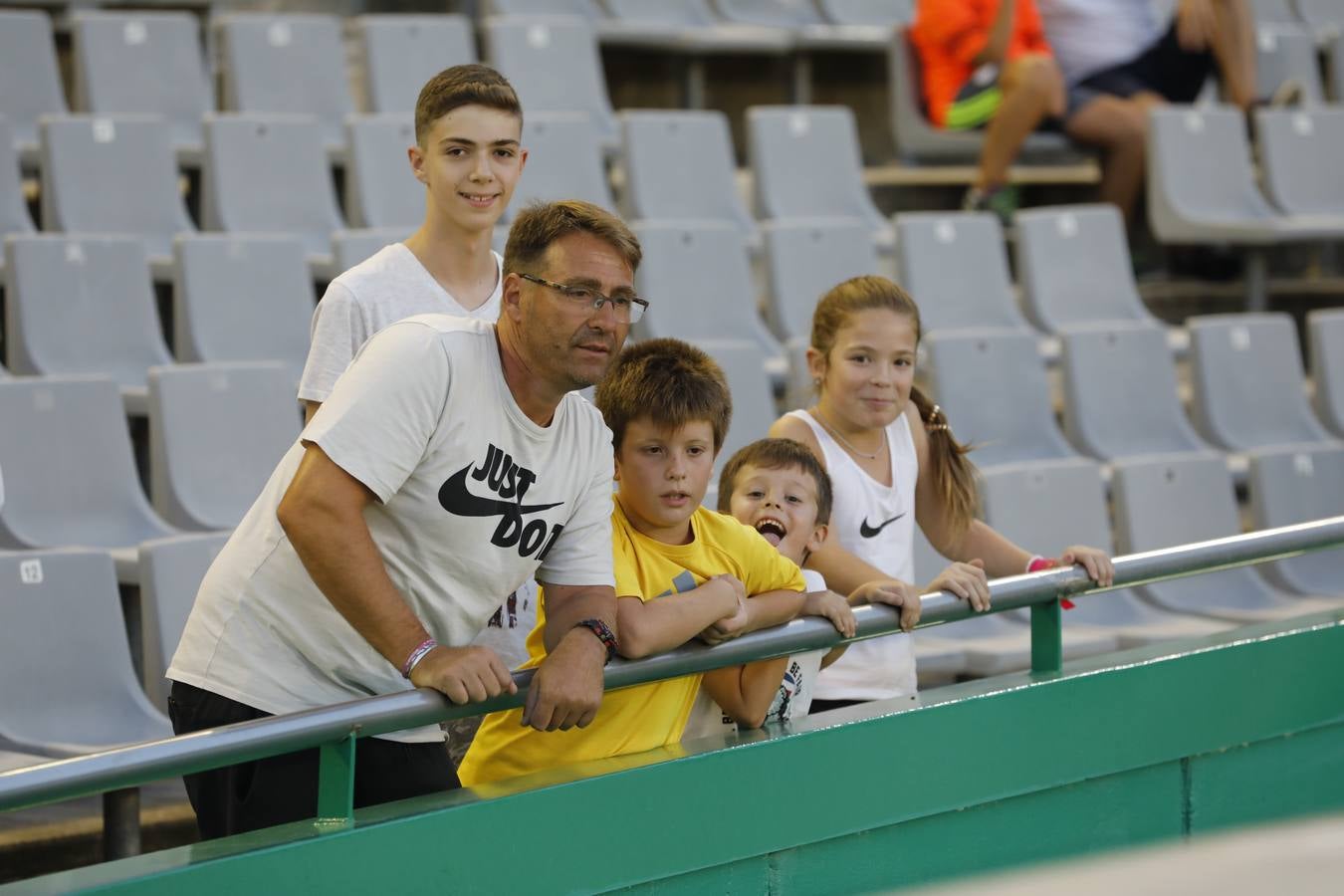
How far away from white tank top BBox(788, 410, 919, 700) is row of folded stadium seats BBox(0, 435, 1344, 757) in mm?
1368

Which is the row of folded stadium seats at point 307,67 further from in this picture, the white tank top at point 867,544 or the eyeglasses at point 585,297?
the eyeglasses at point 585,297

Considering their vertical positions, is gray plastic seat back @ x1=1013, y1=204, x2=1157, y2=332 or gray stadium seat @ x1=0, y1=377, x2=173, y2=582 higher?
gray plastic seat back @ x1=1013, y1=204, x2=1157, y2=332

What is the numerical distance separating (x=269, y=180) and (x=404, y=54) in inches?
42.9

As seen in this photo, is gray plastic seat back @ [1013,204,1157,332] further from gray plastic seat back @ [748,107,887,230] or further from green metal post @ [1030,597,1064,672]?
green metal post @ [1030,597,1064,672]

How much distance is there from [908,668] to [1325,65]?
6.62 m

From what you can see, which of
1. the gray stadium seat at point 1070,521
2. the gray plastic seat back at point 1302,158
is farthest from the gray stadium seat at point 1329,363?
the gray stadium seat at point 1070,521

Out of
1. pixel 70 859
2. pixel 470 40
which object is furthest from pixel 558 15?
pixel 70 859

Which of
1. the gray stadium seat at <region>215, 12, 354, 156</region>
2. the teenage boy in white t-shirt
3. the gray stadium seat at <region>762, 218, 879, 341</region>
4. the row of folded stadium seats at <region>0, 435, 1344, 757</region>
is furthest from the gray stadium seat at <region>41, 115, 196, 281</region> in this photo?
the teenage boy in white t-shirt

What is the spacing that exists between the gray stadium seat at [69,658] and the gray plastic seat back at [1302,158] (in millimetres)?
5387

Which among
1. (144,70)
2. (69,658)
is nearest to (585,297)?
(69,658)

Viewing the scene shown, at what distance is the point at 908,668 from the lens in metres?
3.24

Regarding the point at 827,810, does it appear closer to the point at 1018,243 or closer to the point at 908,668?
the point at 908,668

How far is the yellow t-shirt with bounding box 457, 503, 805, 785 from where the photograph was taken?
2561 mm

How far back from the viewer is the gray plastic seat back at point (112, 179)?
555 cm
